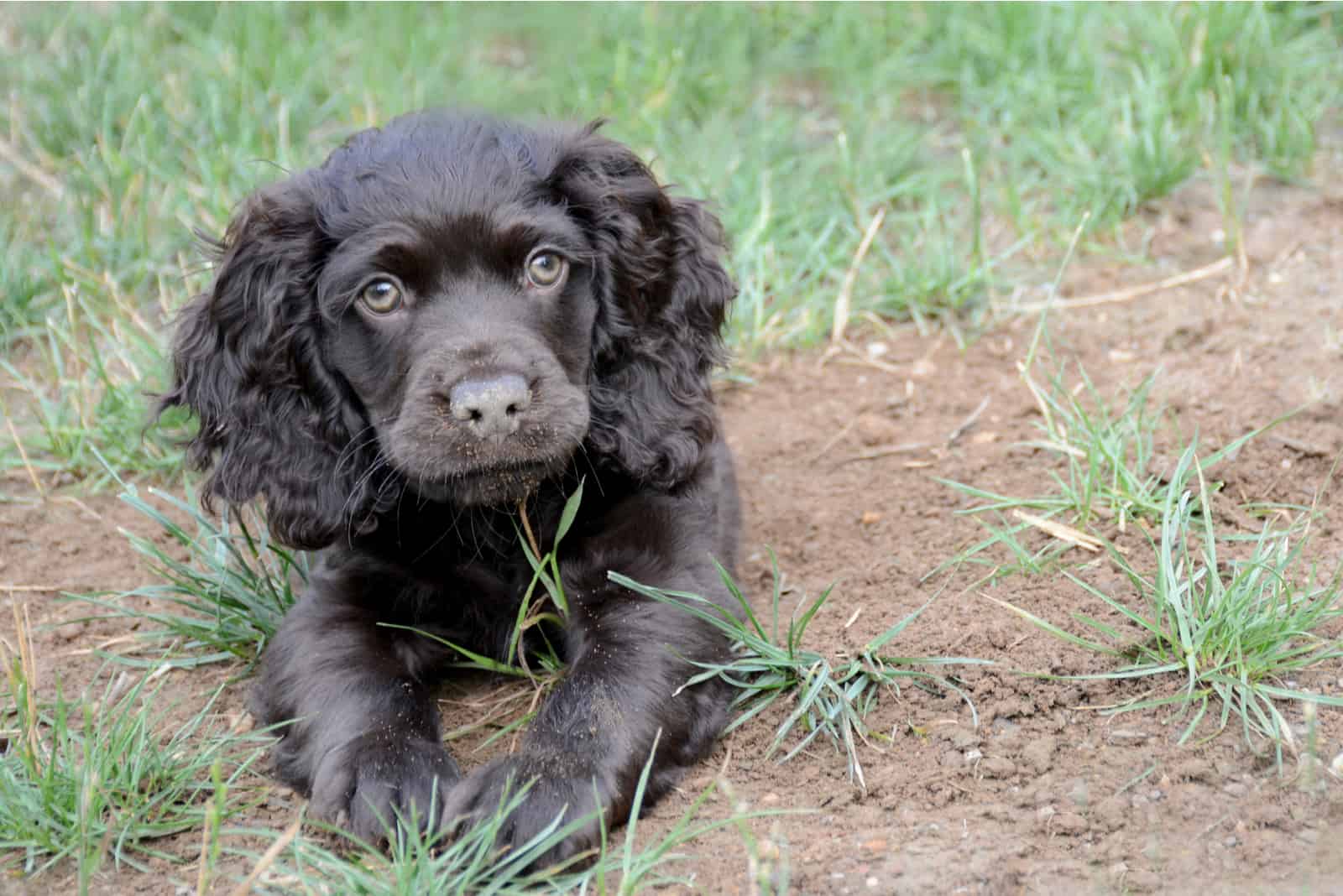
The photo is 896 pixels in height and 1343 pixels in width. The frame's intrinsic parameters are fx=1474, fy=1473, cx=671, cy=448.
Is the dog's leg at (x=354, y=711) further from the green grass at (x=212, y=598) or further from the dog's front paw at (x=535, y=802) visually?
the green grass at (x=212, y=598)

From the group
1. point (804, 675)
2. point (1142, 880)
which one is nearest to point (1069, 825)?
point (1142, 880)

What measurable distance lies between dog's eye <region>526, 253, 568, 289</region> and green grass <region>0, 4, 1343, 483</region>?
1.61 metres

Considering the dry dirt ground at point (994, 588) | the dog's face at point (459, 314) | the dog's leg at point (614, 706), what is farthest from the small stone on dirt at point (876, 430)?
the dog's face at point (459, 314)

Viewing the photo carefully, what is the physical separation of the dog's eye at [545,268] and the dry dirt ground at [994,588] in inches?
39.1

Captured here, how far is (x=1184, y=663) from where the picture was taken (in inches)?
113

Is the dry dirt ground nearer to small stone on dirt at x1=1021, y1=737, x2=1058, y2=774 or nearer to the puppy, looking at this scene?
small stone on dirt at x1=1021, y1=737, x2=1058, y2=774

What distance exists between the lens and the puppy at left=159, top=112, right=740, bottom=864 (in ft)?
9.50

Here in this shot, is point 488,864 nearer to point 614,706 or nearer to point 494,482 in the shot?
point 614,706

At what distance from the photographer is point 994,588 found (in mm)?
3389

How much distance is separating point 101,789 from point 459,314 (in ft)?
3.75

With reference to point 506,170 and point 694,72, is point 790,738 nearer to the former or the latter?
point 506,170

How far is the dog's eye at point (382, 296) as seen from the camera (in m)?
3.11

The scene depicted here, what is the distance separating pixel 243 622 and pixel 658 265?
1337mm

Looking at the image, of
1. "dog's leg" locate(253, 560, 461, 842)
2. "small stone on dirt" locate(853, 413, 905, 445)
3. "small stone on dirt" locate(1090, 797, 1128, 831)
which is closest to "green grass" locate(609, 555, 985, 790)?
"small stone on dirt" locate(1090, 797, 1128, 831)
